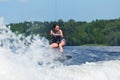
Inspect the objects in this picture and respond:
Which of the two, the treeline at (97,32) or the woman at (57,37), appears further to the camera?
the treeline at (97,32)

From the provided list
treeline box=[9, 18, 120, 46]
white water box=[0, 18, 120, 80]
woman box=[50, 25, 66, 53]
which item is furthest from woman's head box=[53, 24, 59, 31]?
treeline box=[9, 18, 120, 46]

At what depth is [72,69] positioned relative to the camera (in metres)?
11.6

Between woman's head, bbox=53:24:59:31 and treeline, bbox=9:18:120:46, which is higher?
woman's head, bbox=53:24:59:31

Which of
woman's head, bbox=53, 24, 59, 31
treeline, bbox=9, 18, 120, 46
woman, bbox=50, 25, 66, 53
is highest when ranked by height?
woman's head, bbox=53, 24, 59, 31

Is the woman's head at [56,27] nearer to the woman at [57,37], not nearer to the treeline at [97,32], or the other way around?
the woman at [57,37]

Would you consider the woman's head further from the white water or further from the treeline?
the treeline

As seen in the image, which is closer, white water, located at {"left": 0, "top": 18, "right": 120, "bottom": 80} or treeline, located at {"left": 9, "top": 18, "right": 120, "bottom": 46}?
white water, located at {"left": 0, "top": 18, "right": 120, "bottom": 80}

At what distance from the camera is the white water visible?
8.88 m

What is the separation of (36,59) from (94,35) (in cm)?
6346

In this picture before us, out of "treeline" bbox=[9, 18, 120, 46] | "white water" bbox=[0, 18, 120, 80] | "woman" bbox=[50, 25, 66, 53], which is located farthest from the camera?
"treeline" bbox=[9, 18, 120, 46]

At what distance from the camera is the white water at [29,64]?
888 centimetres

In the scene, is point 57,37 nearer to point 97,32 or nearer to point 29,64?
point 29,64

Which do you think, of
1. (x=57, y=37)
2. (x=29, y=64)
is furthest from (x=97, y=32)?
(x=29, y=64)

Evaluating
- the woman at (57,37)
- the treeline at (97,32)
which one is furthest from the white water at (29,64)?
the treeline at (97,32)
